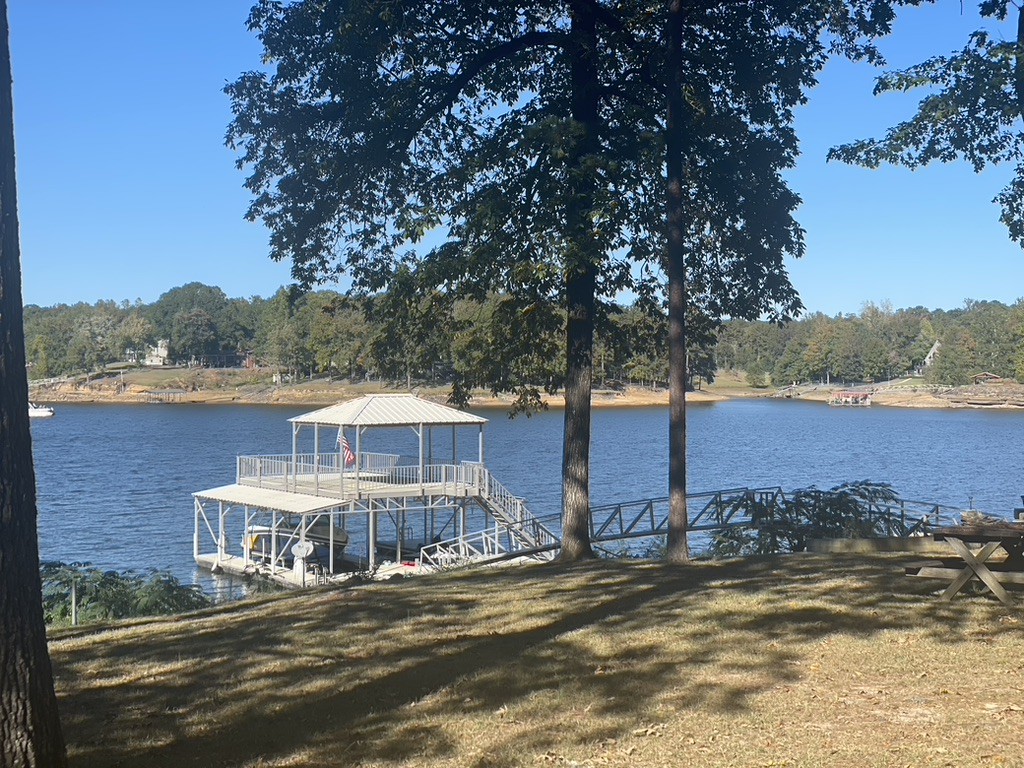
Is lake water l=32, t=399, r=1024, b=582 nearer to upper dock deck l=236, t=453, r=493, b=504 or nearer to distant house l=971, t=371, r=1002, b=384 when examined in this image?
upper dock deck l=236, t=453, r=493, b=504

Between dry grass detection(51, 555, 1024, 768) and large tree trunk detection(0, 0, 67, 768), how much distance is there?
3.07 feet

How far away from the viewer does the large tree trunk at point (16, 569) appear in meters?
5.27

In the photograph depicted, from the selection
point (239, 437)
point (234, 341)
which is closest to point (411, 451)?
point (239, 437)

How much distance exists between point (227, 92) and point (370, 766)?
573 inches

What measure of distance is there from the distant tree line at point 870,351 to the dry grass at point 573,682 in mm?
138685

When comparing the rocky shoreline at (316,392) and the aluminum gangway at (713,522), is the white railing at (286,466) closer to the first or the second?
the aluminum gangway at (713,522)

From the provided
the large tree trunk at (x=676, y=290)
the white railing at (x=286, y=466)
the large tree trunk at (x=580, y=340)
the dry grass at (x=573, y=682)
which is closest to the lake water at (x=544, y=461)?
the white railing at (x=286, y=466)

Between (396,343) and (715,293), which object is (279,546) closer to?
(396,343)

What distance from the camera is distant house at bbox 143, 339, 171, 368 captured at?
182750 millimetres

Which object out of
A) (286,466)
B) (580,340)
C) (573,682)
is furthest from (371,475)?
(573,682)

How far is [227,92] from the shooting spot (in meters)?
18.0

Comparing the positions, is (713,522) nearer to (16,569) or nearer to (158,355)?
(16,569)

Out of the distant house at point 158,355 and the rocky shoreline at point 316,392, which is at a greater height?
the distant house at point 158,355

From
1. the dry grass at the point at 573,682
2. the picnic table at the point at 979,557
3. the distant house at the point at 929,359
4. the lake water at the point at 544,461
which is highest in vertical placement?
the distant house at the point at 929,359
